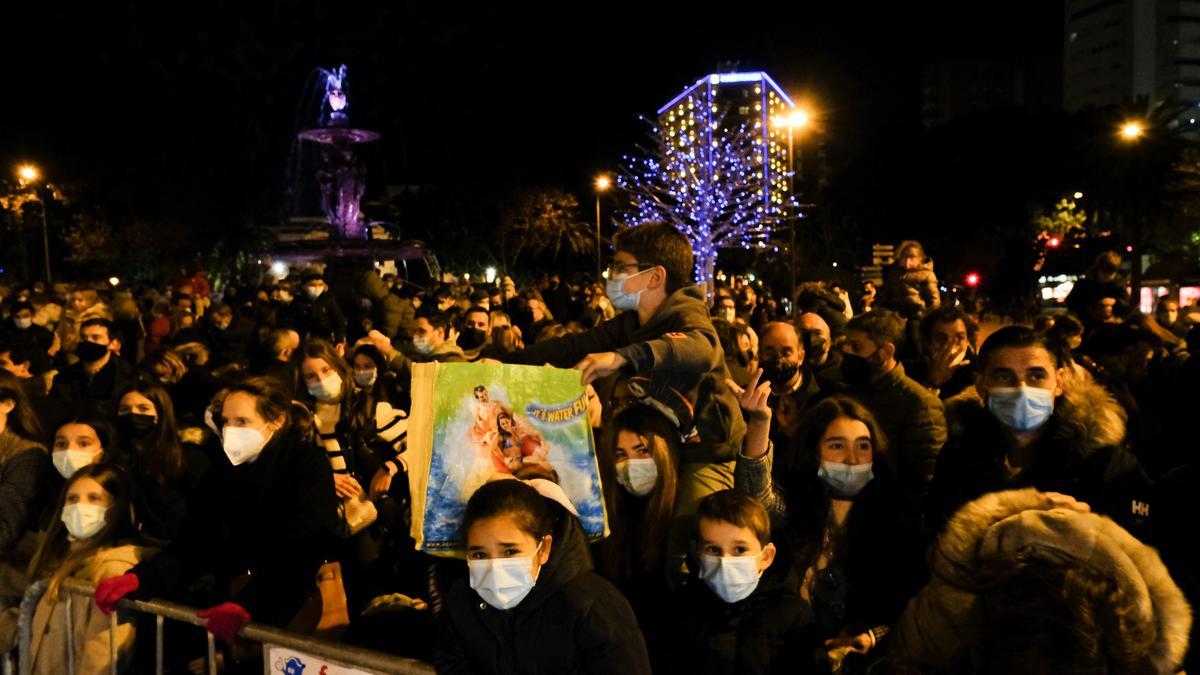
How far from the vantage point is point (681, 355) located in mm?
3684

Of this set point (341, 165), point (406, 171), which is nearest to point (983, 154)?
point (406, 171)

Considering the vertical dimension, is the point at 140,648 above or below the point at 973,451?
below

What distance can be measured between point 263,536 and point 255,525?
9 centimetres

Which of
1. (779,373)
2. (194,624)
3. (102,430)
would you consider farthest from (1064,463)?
(102,430)

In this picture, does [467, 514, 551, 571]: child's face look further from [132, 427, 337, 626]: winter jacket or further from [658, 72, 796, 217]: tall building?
[658, 72, 796, 217]: tall building

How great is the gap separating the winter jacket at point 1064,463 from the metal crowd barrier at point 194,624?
209 centimetres

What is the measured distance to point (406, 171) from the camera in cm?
6094

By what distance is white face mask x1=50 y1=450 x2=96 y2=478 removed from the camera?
5.70 meters

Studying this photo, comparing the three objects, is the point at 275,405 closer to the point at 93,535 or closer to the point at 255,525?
the point at 255,525

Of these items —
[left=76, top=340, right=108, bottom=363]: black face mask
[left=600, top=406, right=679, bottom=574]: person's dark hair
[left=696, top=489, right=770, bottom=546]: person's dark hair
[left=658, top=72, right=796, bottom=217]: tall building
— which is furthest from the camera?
[left=658, top=72, right=796, bottom=217]: tall building

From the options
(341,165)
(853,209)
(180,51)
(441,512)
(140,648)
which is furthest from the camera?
(853,209)

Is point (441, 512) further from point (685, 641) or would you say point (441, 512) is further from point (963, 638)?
point (963, 638)

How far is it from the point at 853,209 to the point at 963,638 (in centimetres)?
6154

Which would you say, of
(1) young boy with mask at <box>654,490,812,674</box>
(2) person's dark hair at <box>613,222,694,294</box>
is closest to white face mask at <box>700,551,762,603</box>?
(1) young boy with mask at <box>654,490,812,674</box>
